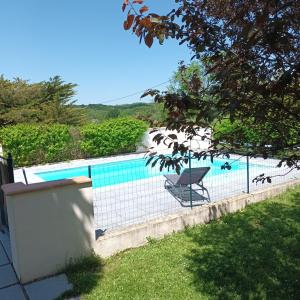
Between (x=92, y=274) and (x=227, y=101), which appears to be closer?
(x=227, y=101)

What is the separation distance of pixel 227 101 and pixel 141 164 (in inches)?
420

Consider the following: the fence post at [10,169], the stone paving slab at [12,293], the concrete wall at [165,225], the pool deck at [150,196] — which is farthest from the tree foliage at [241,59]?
A: the pool deck at [150,196]

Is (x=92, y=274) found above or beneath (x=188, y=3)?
beneath

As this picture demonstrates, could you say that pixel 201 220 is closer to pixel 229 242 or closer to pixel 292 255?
pixel 229 242

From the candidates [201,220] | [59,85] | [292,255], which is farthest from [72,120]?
[292,255]

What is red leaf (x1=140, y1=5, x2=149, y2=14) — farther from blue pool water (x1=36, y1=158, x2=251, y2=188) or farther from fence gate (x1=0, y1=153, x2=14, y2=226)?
blue pool water (x1=36, y1=158, x2=251, y2=188)

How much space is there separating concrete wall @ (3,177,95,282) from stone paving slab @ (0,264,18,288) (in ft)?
0.43

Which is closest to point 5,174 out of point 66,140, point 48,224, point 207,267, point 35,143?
point 48,224

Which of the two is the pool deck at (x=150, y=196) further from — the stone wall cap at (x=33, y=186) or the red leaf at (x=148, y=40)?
the red leaf at (x=148, y=40)

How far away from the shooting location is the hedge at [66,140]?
14.4m

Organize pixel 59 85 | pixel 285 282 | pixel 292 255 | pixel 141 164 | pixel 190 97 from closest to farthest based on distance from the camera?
pixel 190 97, pixel 285 282, pixel 292 255, pixel 141 164, pixel 59 85

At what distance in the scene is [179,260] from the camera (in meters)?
4.62

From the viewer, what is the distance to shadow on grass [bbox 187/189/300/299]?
375 centimetres

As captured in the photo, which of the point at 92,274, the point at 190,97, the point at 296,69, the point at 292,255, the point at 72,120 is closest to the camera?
the point at 296,69
